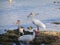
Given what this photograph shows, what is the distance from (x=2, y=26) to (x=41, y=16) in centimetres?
58

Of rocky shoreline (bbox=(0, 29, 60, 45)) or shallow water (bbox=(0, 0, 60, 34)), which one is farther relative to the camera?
shallow water (bbox=(0, 0, 60, 34))

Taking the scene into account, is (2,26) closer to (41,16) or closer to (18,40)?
(18,40)

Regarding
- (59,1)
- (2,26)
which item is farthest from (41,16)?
(2,26)

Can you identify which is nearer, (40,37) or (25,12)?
(40,37)

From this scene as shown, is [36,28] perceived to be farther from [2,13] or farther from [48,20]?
[2,13]

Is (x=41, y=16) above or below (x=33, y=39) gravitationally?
above

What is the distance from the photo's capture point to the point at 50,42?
3.22 metres

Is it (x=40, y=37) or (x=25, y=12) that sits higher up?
(x=25, y=12)

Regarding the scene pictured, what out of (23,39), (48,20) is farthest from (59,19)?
(23,39)

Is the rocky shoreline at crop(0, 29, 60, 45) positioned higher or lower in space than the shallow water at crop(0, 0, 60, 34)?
lower

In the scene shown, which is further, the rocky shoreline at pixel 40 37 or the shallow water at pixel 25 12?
the shallow water at pixel 25 12

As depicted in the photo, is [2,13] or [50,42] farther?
[2,13]

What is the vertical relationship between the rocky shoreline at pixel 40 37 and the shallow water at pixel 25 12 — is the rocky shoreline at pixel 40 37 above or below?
below

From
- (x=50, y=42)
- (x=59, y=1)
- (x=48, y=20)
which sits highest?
(x=59, y=1)
